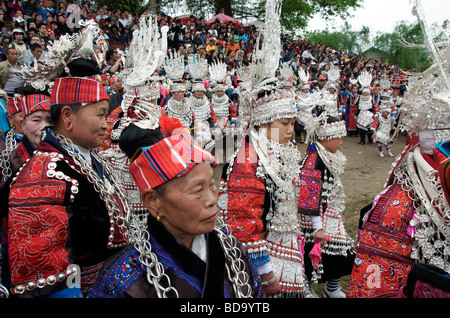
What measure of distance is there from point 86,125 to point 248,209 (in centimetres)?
123

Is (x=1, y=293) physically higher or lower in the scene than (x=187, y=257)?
lower

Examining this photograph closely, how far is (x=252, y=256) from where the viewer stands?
219 cm

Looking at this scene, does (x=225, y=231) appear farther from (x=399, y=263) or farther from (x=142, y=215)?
(x=142, y=215)

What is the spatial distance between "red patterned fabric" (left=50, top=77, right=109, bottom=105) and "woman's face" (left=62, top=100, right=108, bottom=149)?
0.16 ft

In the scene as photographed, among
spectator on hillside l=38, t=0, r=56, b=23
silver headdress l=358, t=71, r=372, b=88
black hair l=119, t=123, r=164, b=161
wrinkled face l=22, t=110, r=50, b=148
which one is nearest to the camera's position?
black hair l=119, t=123, r=164, b=161

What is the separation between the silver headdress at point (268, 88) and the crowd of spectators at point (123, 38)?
880 mm

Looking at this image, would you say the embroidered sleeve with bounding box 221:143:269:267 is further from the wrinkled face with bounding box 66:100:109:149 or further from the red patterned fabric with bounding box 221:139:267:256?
the wrinkled face with bounding box 66:100:109:149

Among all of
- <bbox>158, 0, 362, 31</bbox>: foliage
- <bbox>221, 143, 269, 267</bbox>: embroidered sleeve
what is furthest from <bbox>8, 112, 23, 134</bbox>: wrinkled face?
<bbox>158, 0, 362, 31</bbox>: foliage

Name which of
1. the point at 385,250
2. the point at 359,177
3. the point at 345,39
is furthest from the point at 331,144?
the point at 345,39

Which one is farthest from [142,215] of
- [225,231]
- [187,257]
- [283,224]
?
[187,257]

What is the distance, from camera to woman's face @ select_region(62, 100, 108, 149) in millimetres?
2062

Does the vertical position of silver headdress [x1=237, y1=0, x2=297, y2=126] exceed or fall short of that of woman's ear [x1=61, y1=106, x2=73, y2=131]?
it exceeds it

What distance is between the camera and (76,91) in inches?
81.0

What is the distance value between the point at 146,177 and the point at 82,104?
0.88 metres
